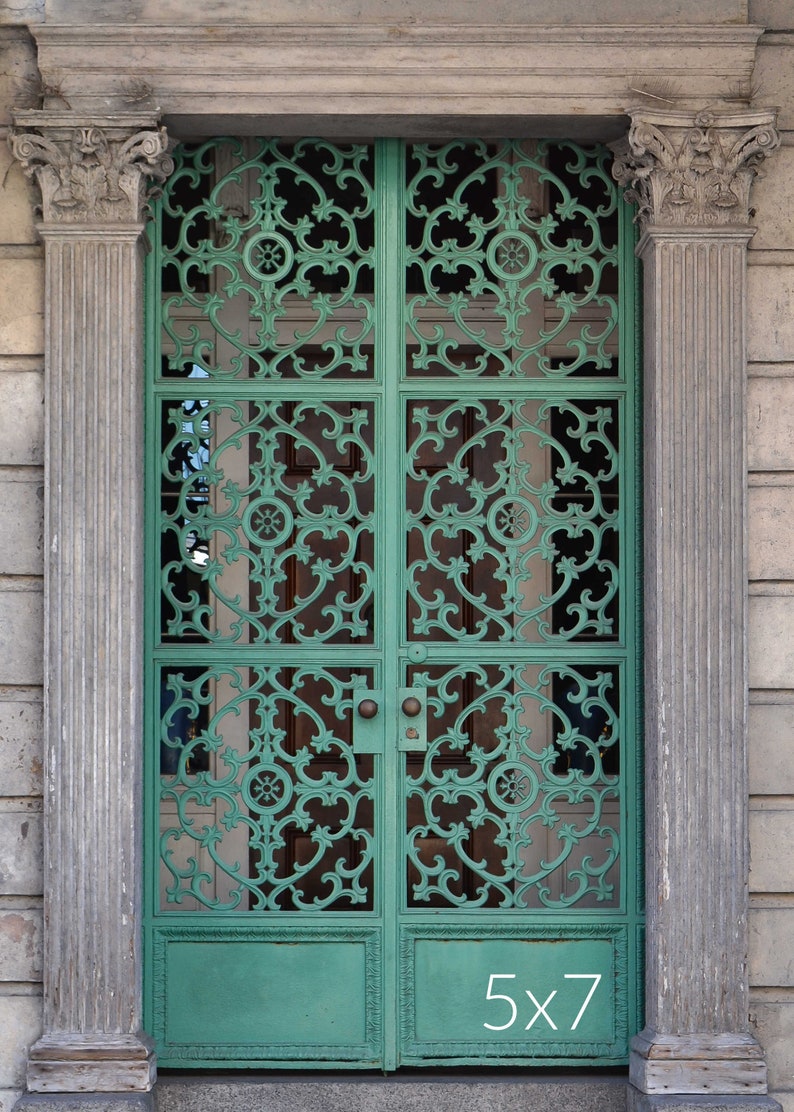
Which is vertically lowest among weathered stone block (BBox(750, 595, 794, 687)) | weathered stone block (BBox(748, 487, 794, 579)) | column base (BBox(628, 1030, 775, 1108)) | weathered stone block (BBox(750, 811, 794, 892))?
column base (BBox(628, 1030, 775, 1108))

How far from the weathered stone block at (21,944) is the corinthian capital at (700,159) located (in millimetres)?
3580

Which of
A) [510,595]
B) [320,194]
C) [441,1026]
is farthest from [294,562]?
[441,1026]

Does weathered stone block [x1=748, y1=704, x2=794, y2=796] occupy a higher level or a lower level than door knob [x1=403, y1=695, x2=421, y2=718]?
lower

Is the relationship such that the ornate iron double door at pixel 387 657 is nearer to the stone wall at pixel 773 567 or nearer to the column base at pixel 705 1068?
the column base at pixel 705 1068

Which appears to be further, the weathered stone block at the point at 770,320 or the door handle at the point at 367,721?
the door handle at the point at 367,721

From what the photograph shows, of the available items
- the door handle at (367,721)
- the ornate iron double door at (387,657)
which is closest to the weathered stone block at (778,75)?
the ornate iron double door at (387,657)

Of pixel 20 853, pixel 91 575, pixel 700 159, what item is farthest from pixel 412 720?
pixel 700 159

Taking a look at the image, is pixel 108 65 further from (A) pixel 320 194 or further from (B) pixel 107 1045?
(B) pixel 107 1045

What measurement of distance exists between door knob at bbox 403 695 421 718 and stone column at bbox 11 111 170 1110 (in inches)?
41.0

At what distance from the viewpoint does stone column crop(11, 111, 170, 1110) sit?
196 inches

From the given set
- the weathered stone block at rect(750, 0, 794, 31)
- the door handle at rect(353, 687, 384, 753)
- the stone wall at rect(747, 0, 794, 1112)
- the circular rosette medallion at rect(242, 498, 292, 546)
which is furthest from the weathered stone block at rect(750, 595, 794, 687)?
the weathered stone block at rect(750, 0, 794, 31)

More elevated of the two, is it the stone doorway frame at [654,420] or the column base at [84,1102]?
the stone doorway frame at [654,420]

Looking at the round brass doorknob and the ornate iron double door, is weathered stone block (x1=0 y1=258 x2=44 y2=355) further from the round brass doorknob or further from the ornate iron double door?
the round brass doorknob

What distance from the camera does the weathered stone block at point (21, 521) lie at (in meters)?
5.12
